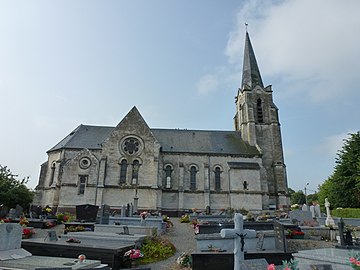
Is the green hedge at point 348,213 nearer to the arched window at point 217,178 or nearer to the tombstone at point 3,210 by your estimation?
the arched window at point 217,178

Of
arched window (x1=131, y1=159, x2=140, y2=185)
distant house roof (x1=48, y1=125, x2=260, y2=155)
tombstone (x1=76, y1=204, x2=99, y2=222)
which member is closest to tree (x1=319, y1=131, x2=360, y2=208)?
distant house roof (x1=48, y1=125, x2=260, y2=155)

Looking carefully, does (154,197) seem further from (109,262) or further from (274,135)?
(109,262)

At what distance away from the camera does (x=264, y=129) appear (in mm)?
33312

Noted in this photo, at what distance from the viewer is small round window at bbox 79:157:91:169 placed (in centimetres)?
2839

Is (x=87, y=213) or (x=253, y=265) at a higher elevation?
(x=87, y=213)

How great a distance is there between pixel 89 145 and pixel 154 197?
10.5 meters

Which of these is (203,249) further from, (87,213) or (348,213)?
(348,213)

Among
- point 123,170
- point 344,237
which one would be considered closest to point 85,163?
point 123,170

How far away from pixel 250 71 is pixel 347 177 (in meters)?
18.3

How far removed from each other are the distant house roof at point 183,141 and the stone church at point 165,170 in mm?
122

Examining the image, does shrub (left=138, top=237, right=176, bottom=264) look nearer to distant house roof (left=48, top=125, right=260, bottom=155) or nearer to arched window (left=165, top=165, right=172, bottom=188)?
arched window (left=165, top=165, right=172, bottom=188)

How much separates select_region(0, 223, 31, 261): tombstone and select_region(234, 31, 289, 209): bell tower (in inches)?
1058

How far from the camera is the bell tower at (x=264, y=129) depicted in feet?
98.2

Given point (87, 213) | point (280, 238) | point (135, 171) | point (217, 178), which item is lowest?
point (280, 238)
